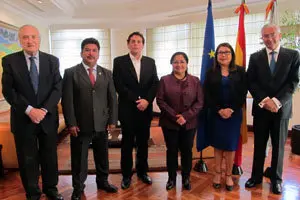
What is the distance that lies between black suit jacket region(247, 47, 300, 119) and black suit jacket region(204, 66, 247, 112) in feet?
0.45

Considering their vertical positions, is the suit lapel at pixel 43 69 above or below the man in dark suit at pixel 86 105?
above

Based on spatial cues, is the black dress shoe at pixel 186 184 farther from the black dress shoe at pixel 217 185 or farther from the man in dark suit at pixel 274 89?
the man in dark suit at pixel 274 89

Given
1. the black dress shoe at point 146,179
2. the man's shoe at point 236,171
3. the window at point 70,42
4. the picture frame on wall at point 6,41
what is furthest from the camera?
the window at point 70,42

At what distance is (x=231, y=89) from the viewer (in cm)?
245

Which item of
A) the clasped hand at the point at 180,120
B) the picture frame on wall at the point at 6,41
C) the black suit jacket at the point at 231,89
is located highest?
the picture frame on wall at the point at 6,41

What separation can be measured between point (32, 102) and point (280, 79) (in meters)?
2.32

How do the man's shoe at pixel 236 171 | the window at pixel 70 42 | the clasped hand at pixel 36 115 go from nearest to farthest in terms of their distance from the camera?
the clasped hand at pixel 36 115
the man's shoe at pixel 236 171
the window at pixel 70 42

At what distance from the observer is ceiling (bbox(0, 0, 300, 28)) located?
4.87 meters

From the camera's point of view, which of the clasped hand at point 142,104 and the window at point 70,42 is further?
the window at point 70,42

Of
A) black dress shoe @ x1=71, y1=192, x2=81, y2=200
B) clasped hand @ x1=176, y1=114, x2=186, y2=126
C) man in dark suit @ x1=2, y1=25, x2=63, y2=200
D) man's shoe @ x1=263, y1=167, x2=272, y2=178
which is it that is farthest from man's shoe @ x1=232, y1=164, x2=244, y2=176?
man in dark suit @ x1=2, y1=25, x2=63, y2=200

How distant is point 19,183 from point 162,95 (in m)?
1.96

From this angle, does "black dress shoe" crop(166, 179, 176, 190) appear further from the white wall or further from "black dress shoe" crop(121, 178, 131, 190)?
the white wall

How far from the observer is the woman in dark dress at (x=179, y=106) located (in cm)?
244

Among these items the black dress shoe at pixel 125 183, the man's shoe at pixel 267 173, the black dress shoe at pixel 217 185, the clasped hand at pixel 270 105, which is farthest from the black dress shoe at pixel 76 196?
the man's shoe at pixel 267 173
